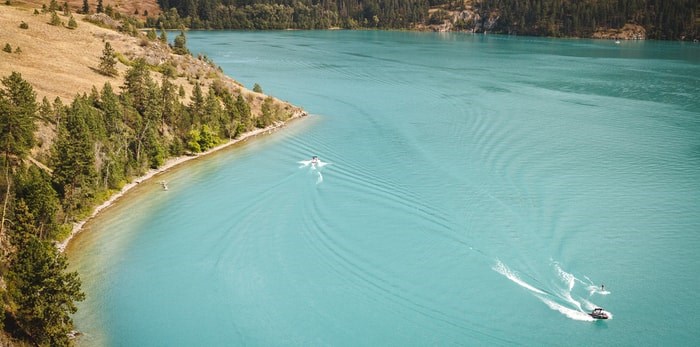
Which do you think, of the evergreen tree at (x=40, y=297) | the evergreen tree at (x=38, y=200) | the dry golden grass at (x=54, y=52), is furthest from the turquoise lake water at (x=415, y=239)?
the dry golden grass at (x=54, y=52)

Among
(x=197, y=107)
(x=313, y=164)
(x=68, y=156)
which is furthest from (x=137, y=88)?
(x=313, y=164)

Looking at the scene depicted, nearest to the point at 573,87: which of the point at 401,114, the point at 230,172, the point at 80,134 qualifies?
the point at 401,114

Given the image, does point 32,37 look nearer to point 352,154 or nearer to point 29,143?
point 29,143

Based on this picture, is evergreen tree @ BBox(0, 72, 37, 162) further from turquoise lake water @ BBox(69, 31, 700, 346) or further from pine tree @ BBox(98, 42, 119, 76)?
pine tree @ BBox(98, 42, 119, 76)

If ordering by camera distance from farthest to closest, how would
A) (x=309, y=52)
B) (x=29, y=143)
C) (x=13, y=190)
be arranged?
(x=309, y=52), (x=29, y=143), (x=13, y=190)

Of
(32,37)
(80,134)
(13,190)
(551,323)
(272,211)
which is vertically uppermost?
(32,37)

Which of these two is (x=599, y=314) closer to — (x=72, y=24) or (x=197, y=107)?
(x=197, y=107)

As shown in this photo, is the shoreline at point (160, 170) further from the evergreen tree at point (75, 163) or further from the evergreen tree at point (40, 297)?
the evergreen tree at point (40, 297)
